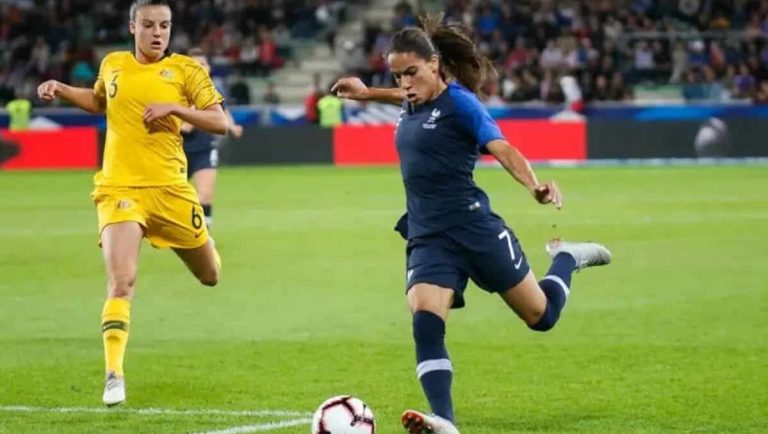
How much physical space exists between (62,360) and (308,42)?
1253 inches

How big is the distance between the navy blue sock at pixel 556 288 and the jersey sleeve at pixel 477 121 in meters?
1.10

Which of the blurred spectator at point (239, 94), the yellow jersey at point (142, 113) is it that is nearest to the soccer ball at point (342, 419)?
the yellow jersey at point (142, 113)

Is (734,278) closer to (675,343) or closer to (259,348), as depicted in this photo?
(675,343)

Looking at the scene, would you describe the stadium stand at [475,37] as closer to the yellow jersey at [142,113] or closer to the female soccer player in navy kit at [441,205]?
the yellow jersey at [142,113]

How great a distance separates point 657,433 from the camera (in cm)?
841

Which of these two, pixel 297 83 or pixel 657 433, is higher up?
pixel 657 433

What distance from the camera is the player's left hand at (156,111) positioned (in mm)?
9500

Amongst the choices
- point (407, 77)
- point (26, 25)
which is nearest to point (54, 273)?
point (407, 77)

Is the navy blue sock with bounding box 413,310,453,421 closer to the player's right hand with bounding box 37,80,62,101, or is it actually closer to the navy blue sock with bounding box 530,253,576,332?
the navy blue sock with bounding box 530,253,576,332

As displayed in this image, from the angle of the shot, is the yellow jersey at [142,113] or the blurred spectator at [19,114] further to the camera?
the blurred spectator at [19,114]

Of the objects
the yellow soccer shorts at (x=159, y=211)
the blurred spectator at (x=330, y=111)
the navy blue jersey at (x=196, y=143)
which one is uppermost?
the yellow soccer shorts at (x=159, y=211)

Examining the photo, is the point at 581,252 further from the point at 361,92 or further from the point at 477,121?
the point at 477,121

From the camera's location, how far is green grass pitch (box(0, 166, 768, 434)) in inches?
361

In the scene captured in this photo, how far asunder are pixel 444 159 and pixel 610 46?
30.5m
